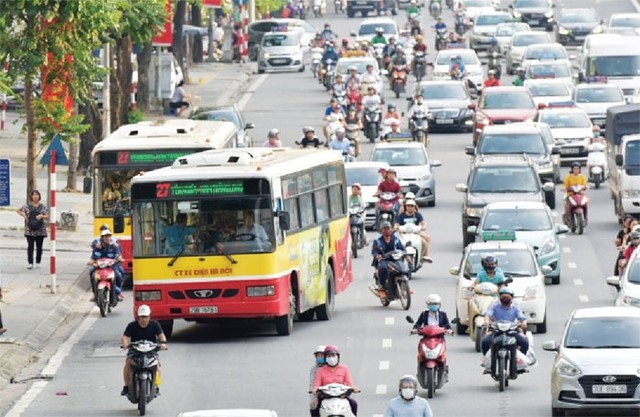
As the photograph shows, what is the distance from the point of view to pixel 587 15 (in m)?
95.2

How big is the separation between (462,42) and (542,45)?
965 cm

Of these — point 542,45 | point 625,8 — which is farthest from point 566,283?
point 625,8

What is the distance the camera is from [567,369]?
2572cm

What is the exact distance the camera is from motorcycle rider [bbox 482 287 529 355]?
2867 cm

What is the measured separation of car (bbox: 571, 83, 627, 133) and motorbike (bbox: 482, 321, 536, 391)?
117 ft

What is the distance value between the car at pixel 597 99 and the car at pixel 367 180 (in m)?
14.7

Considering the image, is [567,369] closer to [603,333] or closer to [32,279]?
[603,333]

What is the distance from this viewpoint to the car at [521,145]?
5159cm

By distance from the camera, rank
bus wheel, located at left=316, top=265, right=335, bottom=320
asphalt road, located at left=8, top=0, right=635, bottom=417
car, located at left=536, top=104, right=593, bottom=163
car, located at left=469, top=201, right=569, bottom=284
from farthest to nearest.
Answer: car, located at left=536, top=104, right=593, bottom=163 → car, located at left=469, top=201, right=569, bottom=284 → bus wheel, located at left=316, top=265, right=335, bottom=320 → asphalt road, located at left=8, top=0, right=635, bottom=417

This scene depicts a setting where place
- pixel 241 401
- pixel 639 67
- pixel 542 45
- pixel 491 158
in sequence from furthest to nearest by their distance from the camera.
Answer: pixel 542 45 < pixel 639 67 < pixel 491 158 < pixel 241 401

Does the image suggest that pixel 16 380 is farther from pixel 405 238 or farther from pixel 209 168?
pixel 405 238

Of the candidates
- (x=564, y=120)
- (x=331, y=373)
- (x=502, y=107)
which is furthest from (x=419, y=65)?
(x=331, y=373)

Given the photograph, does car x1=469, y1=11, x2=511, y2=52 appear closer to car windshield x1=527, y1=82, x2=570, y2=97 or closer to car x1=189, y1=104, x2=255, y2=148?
car windshield x1=527, y1=82, x2=570, y2=97

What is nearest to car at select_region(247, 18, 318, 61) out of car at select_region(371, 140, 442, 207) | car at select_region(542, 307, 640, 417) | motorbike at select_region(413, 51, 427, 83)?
motorbike at select_region(413, 51, 427, 83)
